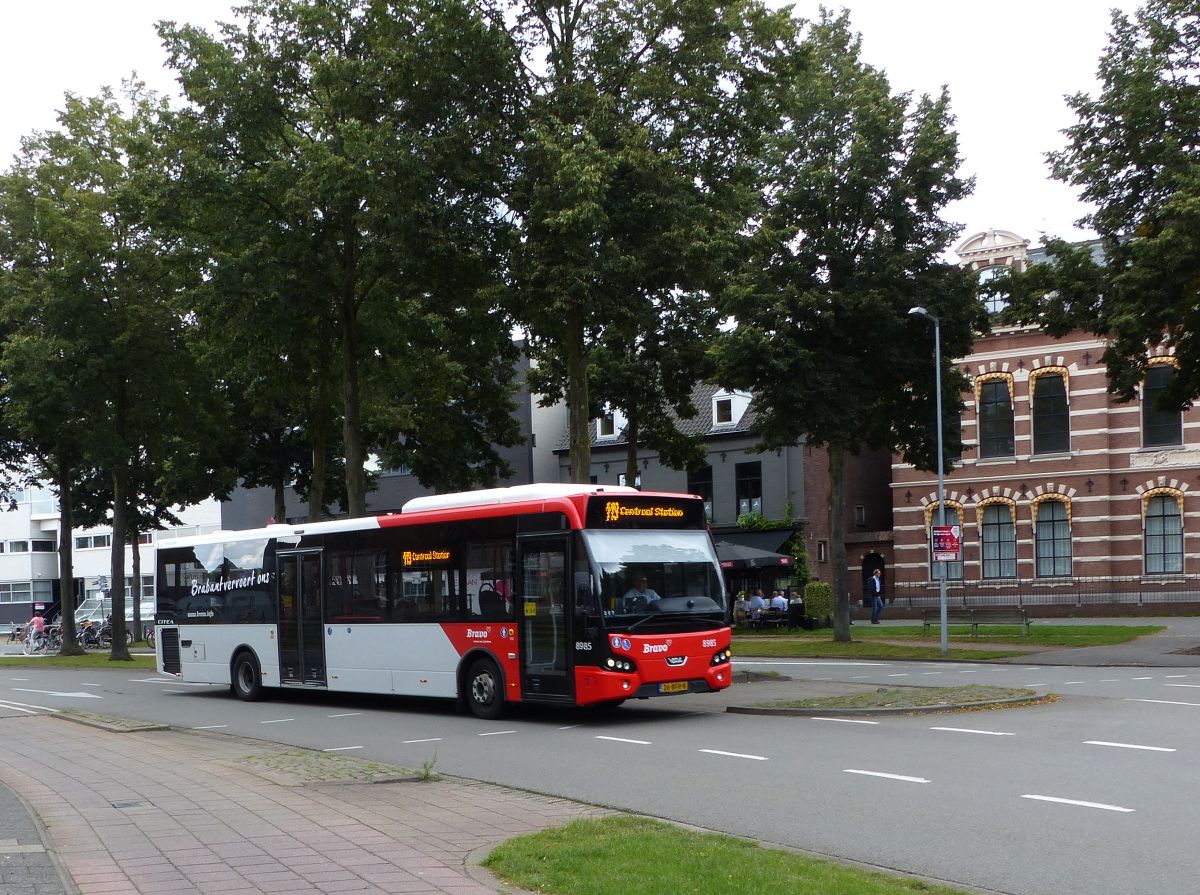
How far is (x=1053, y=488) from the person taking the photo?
46.9 metres

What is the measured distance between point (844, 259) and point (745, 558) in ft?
43.5

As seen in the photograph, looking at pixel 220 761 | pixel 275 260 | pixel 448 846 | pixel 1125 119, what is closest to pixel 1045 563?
pixel 1125 119

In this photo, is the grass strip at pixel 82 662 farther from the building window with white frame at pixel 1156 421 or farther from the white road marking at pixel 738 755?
the building window with white frame at pixel 1156 421

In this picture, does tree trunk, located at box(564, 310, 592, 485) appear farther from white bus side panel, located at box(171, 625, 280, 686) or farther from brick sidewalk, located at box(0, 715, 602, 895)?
brick sidewalk, located at box(0, 715, 602, 895)

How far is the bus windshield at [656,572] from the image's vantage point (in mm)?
16231

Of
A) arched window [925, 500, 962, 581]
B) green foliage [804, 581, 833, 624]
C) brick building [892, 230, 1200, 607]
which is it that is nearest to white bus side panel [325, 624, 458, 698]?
green foliage [804, 581, 833, 624]

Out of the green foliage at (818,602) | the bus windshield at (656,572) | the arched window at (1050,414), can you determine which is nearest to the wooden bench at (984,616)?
the green foliage at (818,602)

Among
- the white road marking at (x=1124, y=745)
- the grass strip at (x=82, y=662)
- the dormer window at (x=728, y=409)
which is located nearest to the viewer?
the white road marking at (x=1124, y=745)

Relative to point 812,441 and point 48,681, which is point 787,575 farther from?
point 48,681

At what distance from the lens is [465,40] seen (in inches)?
907

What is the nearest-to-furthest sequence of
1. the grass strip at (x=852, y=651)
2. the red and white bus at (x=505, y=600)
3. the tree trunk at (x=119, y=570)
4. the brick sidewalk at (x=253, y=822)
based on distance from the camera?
the brick sidewalk at (x=253, y=822) → the red and white bus at (x=505, y=600) → the grass strip at (x=852, y=651) → the tree trunk at (x=119, y=570)

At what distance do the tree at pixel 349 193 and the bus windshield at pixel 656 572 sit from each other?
791cm

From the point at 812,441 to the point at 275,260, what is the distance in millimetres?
13259

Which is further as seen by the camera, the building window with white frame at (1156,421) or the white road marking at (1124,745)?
the building window with white frame at (1156,421)
